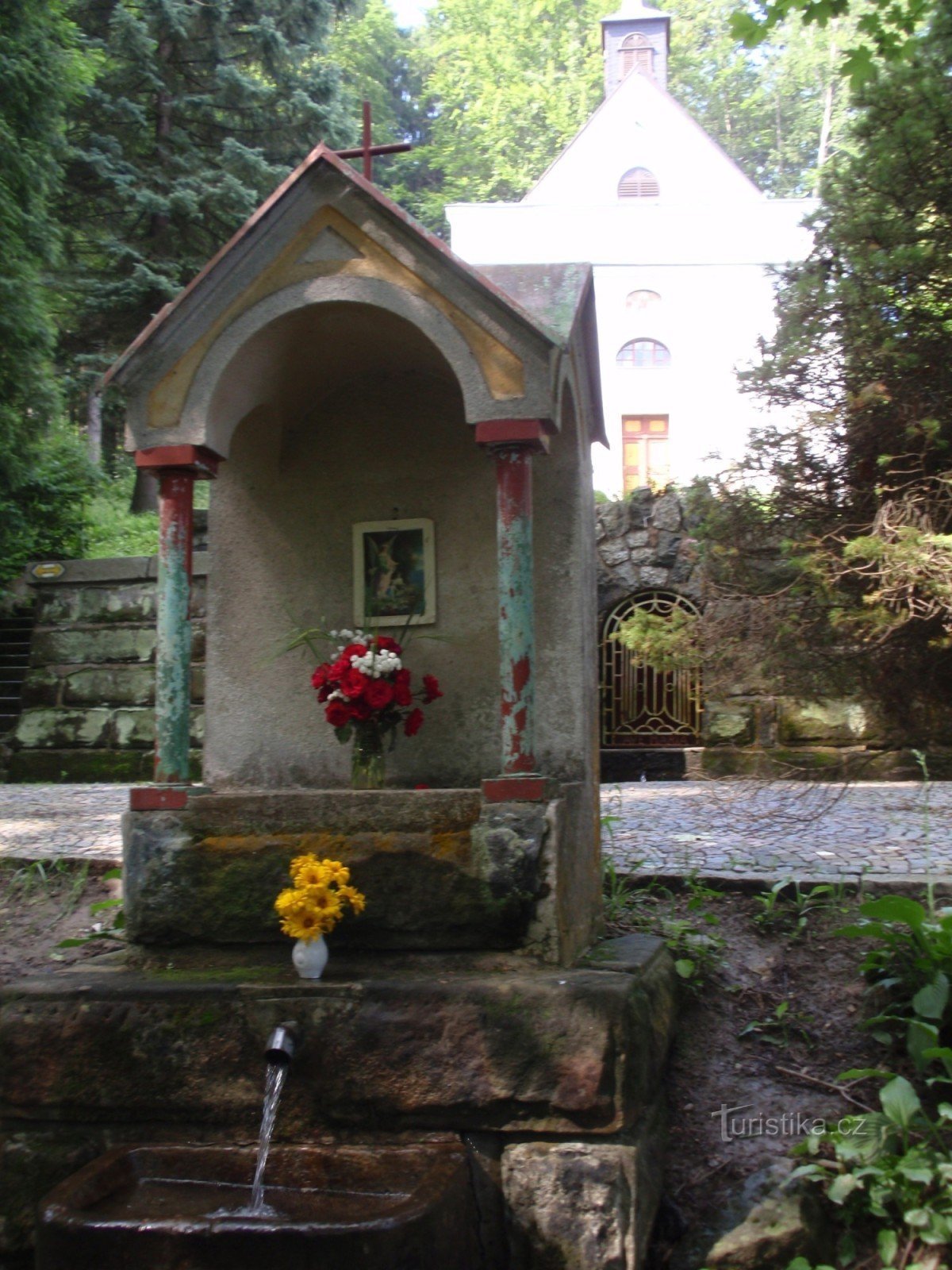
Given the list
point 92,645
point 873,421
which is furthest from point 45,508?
point 873,421

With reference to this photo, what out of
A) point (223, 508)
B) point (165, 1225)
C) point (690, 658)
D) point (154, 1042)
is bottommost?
point (165, 1225)

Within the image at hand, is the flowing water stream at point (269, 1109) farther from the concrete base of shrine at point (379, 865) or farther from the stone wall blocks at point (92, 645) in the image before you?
the stone wall blocks at point (92, 645)

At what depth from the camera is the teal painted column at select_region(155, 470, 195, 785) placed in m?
4.17

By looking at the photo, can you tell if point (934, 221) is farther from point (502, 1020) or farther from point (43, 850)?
point (43, 850)

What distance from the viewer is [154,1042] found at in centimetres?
353

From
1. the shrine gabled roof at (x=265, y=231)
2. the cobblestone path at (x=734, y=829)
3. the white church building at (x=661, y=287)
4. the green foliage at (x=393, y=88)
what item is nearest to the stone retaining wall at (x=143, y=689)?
the cobblestone path at (x=734, y=829)

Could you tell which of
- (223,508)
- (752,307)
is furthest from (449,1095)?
(752,307)

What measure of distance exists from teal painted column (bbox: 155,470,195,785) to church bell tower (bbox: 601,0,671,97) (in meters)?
27.5

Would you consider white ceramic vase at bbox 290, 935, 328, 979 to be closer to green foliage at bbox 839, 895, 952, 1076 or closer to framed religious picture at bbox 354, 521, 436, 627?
framed religious picture at bbox 354, 521, 436, 627

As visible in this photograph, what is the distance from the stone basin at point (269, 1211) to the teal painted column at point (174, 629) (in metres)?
1.31

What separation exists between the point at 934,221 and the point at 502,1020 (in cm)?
388

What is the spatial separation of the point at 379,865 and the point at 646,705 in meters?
7.77

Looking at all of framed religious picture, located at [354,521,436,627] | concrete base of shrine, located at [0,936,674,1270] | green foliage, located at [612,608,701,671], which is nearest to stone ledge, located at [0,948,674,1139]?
concrete base of shrine, located at [0,936,674,1270]

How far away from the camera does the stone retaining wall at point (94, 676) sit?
10.5 meters
